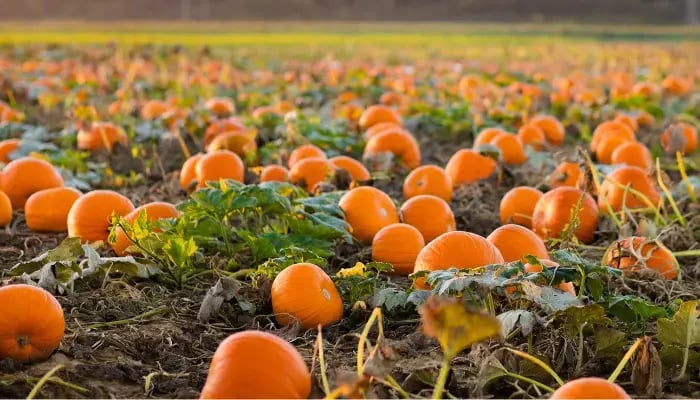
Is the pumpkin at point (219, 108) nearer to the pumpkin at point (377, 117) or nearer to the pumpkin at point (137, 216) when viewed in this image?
the pumpkin at point (377, 117)

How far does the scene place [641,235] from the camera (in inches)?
159

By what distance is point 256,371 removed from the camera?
220 centimetres

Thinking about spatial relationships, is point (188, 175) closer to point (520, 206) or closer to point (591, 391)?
point (520, 206)

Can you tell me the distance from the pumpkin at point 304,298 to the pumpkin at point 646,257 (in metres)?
1.12

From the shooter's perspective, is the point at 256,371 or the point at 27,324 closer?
the point at 256,371

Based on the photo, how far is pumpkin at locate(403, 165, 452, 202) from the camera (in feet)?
16.1

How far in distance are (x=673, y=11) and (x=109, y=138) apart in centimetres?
3423

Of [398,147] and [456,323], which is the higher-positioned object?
[456,323]

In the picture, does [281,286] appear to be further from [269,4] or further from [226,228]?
[269,4]

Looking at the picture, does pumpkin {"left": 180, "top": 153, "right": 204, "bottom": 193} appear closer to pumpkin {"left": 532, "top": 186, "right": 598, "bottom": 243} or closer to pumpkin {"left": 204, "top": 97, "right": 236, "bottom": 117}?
pumpkin {"left": 532, "top": 186, "right": 598, "bottom": 243}

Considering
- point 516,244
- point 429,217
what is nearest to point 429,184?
point 429,217

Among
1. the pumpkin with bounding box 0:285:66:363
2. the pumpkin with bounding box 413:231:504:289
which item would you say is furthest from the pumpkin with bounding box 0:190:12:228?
the pumpkin with bounding box 413:231:504:289

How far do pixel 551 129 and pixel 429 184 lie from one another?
2.56 meters

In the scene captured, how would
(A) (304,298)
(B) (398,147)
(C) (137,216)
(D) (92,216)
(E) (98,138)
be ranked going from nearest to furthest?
(A) (304,298) → (C) (137,216) → (D) (92,216) → (B) (398,147) → (E) (98,138)
